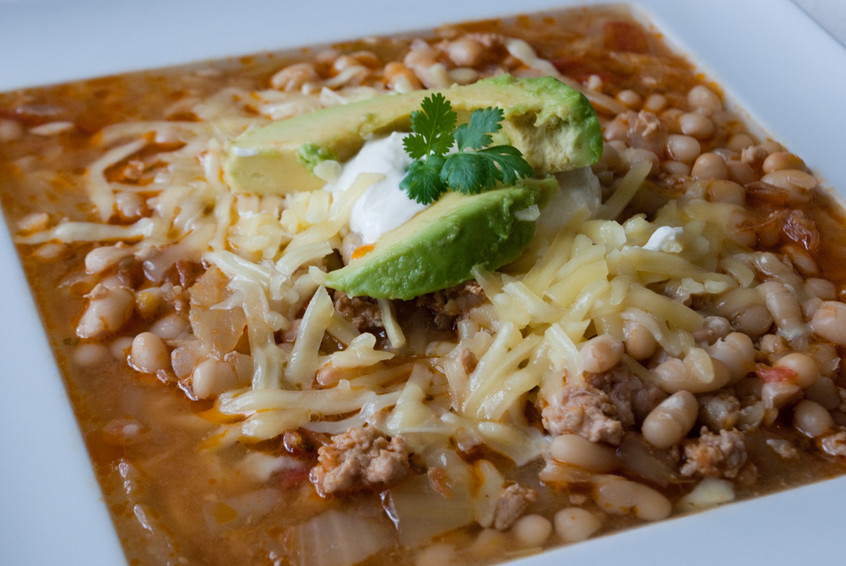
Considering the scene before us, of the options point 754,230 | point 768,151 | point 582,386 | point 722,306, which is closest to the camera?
point 582,386

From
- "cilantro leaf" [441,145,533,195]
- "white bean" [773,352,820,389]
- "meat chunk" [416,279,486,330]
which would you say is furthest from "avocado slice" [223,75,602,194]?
"white bean" [773,352,820,389]

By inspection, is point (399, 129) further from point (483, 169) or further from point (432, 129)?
point (483, 169)

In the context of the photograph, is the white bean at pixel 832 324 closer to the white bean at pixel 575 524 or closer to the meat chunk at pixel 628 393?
the meat chunk at pixel 628 393

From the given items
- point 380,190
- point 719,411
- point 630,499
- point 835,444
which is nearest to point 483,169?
point 380,190

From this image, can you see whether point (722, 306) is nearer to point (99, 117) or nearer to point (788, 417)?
point (788, 417)

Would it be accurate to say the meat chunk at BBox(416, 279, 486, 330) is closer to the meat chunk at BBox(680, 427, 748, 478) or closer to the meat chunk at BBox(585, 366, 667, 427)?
the meat chunk at BBox(585, 366, 667, 427)

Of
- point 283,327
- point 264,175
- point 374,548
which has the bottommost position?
point 374,548

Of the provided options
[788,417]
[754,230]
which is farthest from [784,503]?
[754,230]
